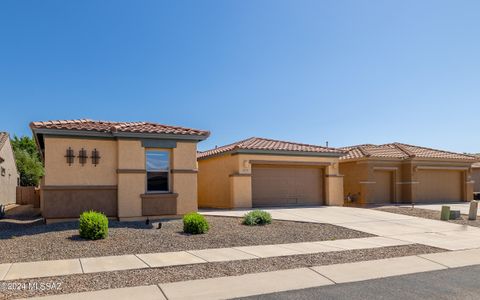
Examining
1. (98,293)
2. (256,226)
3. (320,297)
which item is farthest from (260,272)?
(256,226)

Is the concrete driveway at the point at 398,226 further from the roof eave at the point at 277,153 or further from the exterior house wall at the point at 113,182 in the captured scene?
the roof eave at the point at 277,153

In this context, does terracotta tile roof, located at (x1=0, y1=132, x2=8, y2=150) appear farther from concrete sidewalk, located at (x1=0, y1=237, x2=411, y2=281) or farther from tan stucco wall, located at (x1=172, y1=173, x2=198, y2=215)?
concrete sidewalk, located at (x1=0, y1=237, x2=411, y2=281)

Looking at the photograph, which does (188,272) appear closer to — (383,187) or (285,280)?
(285,280)

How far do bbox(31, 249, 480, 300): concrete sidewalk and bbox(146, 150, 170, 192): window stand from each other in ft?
28.4

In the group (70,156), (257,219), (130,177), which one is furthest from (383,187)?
(70,156)

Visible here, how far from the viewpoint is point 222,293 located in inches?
264

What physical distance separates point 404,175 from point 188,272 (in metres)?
22.7

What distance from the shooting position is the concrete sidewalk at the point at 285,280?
6574 millimetres

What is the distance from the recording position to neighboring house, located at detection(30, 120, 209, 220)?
14258 mm

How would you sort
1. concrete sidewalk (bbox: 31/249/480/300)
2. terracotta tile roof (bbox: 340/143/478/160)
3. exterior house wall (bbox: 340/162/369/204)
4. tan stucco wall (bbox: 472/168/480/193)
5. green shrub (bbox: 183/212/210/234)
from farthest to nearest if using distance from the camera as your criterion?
1. tan stucco wall (bbox: 472/168/480/193)
2. terracotta tile roof (bbox: 340/143/478/160)
3. exterior house wall (bbox: 340/162/369/204)
4. green shrub (bbox: 183/212/210/234)
5. concrete sidewalk (bbox: 31/249/480/300)

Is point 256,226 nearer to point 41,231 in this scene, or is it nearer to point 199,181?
point 41,231

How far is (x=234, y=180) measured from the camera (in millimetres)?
21016

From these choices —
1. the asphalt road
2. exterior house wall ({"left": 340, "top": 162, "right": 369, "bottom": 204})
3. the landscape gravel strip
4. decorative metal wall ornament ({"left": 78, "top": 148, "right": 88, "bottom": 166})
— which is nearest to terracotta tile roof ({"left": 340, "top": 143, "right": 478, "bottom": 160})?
exterior house wall ({"left": 340, "top": 162, "right": 369, "bottom": 204})

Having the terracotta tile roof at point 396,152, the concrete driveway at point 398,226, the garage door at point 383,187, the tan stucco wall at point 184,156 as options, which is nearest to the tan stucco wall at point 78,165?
the tan stucco wall at point 184,156
